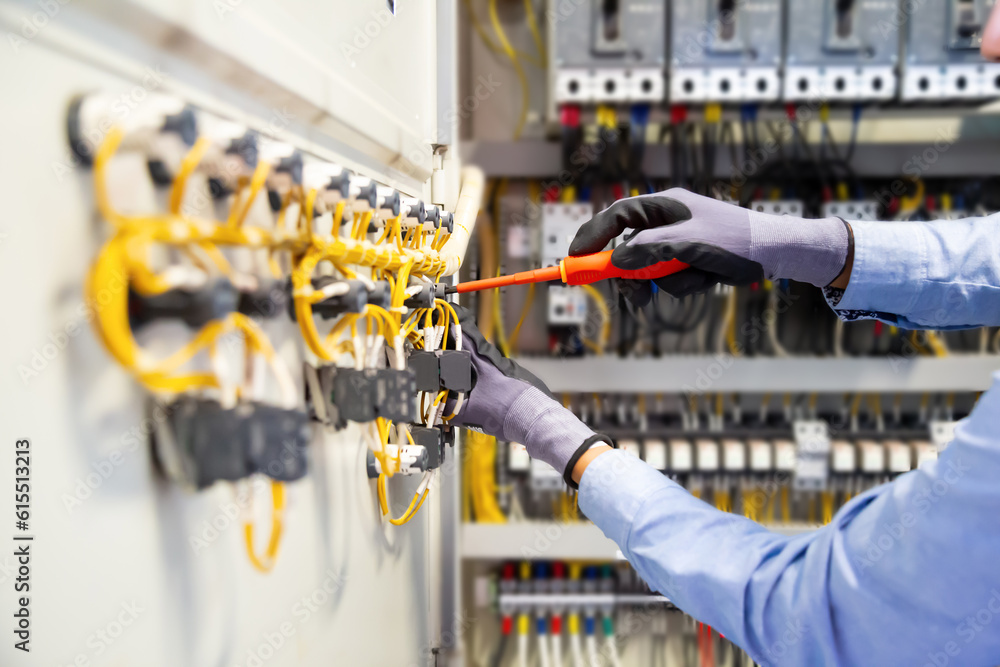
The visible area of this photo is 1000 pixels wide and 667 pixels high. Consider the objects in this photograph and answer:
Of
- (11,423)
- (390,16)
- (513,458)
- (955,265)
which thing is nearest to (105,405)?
(11,423)

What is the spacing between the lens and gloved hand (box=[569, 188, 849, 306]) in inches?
27.8

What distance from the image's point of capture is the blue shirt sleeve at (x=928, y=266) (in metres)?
0.79

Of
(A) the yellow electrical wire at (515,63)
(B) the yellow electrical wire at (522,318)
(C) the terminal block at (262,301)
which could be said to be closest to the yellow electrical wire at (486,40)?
(A) the yellow electrical wire at (515,63)

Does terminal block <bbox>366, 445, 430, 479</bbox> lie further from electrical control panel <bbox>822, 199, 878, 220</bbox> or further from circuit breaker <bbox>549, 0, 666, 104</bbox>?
electrical control panel <bbox>822, 199, 878, 220</bbox>

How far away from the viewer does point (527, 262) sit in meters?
1.50

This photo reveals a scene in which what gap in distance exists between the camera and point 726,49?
1227 millimetres

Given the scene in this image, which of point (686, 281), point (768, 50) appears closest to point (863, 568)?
point (686, 281)

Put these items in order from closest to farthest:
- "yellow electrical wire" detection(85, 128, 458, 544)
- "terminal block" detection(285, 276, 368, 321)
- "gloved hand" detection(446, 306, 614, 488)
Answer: "yellow electrical wire" detection(85, 128, 458, 544) → "terminal block" detection(285, 276, 368, 321) → "gloved hand" detection(446, 306, 614, 488)

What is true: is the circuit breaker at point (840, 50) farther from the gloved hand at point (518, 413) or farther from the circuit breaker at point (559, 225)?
the gloved hand at point (518, 413)

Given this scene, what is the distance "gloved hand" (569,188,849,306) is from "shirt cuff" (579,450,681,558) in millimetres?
221

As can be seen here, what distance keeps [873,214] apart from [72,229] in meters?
1.49

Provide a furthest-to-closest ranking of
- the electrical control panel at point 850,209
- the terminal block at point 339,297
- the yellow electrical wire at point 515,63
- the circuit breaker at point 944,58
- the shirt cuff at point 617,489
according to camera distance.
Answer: the yellow electrical wire at point 515,63, the electrical control panel at point 850,209, the circuit breaker at point 944,58, the shirt cuff at point 617,489, the terminal block at point 339,297

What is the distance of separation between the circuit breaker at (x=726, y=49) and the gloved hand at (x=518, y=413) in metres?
0.77

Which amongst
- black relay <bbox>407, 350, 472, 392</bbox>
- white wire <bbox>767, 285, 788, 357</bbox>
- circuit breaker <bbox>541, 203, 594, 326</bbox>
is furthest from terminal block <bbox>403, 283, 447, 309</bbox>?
white wire <bbox>767, 285, 788, 357</bbox>
